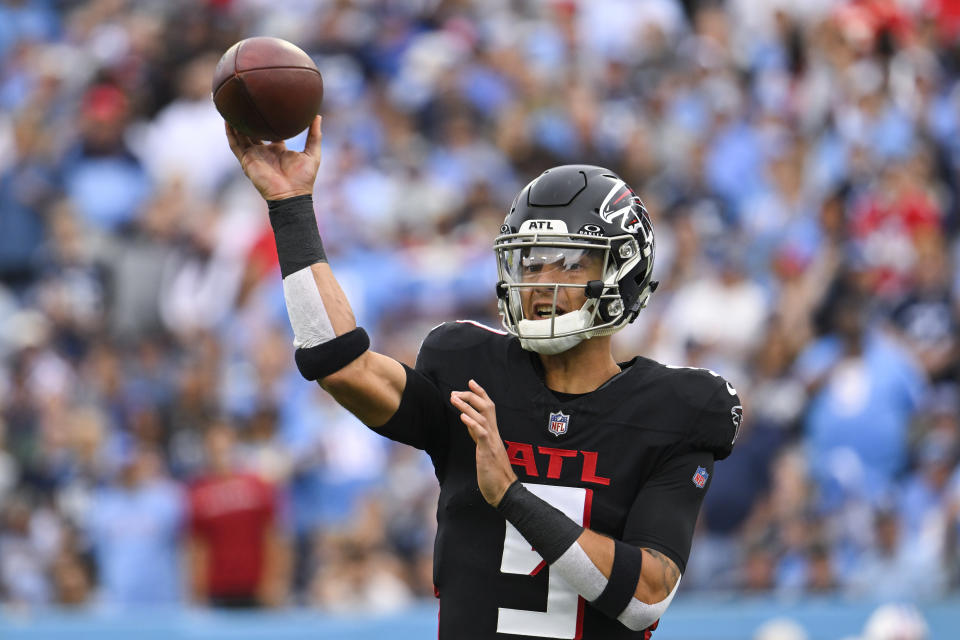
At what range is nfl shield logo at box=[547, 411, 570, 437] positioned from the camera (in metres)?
3.39

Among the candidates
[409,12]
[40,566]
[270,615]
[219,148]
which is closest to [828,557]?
[270,615]

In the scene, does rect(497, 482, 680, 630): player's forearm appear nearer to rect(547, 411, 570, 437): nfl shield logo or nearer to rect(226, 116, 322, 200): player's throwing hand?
rect(547, 411, 570, 437): nfl shield logo

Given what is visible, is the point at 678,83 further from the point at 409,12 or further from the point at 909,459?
the point at 909,459

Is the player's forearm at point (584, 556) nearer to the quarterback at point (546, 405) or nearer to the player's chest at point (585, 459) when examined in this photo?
the quarterback at point (546, 405)

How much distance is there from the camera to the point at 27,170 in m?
10.8

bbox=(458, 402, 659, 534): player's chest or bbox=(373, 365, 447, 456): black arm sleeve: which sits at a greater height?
bbox=(373, 365, 447, 456): black arm sleeve

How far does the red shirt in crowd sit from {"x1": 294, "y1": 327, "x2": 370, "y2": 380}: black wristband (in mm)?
4936

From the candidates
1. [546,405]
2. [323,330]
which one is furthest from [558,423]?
[323,330]

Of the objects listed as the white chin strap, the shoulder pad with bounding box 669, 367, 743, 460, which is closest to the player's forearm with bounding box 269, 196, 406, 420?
the white chin strap

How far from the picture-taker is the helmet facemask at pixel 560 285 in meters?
3.38

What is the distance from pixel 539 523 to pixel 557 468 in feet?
0.78

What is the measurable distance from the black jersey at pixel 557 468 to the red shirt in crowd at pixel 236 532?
4747 millimetres

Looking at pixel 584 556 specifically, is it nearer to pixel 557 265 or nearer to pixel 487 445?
pixel 487 445

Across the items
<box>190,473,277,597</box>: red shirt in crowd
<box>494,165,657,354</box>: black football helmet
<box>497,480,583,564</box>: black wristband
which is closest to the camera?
<box>497,480,583,564</box>: black wristband
